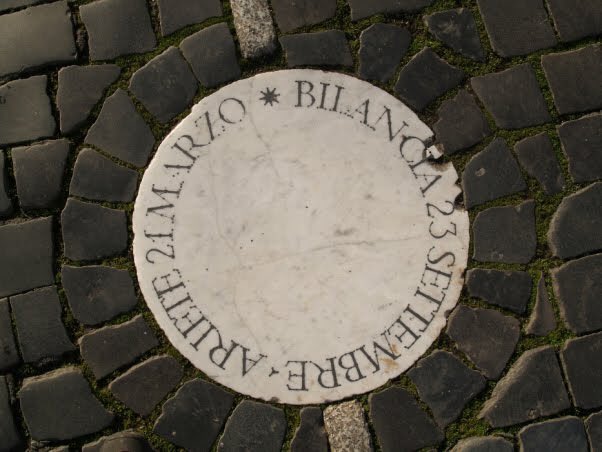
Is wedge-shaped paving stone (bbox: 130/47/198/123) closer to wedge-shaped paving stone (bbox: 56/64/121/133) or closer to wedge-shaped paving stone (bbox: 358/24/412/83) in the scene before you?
wedge-shaped paving stone (bbox: 56/64/121/133)

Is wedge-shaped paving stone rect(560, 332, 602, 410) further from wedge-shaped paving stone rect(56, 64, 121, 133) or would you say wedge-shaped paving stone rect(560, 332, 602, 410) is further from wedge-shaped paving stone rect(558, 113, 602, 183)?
wedge-shaped paving stone rect(56, 64, 121, 133)

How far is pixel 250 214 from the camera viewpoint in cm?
273

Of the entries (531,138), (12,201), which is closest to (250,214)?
(12,201)

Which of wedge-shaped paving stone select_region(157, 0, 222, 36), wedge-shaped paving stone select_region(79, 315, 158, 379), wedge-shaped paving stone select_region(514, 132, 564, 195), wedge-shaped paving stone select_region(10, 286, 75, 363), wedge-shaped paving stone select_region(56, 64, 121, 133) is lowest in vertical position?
wedge-shaped paving stone select_region(79, 315, 158, 379)

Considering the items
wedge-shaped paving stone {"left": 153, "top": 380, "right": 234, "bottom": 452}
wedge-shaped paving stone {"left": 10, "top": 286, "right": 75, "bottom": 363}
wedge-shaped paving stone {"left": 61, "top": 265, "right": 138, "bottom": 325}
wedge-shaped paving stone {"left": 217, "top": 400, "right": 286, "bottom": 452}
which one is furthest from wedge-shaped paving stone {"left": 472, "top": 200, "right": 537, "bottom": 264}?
wedge-shaped paving stone {"left": 10, "top": 286, "right": 75, "bottom": 363}

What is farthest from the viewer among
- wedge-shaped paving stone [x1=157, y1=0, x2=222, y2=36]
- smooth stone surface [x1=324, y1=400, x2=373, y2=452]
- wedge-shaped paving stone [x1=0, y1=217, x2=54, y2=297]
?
wedge-shaped paving stone [x1=157, y1=0, x2=222, y2=36]

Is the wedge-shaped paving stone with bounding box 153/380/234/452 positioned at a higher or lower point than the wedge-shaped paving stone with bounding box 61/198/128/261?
lower

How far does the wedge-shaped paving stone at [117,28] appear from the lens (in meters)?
2.84

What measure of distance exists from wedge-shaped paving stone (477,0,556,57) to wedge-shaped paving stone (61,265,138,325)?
184 cm

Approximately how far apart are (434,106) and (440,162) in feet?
0.80

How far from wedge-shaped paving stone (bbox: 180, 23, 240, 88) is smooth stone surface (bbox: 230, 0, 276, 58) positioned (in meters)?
0.05

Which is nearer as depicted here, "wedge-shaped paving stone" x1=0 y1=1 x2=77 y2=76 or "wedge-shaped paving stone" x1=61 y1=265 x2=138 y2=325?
"wedge-shaped paving stone" x1=61 y1=265 x2=138 y2=325

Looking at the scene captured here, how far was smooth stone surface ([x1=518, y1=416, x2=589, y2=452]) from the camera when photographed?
267 cm

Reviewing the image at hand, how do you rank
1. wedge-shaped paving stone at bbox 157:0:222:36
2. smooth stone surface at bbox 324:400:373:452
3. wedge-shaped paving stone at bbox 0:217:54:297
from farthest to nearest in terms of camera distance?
1. wedge-shaped paving stone at bbox 157:0:222:36
2. wedge-shaped paving stone at bbox 0:217:54:297
3. smooth stone surface at bbox 324:400:373:452
